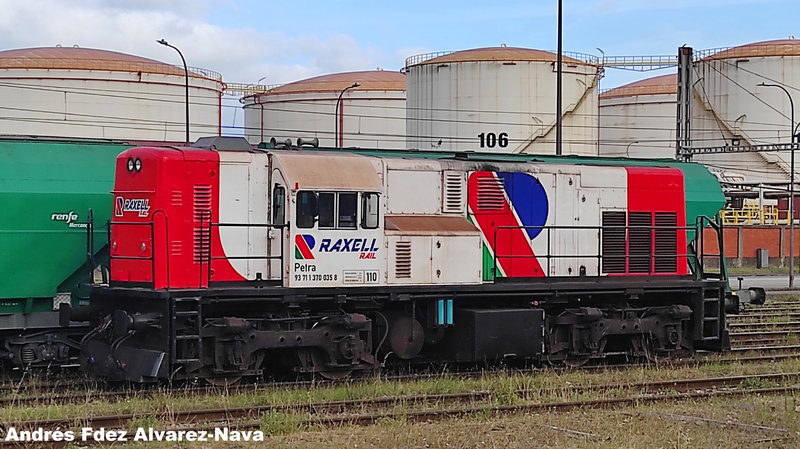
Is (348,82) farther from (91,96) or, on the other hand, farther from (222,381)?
(222,381)

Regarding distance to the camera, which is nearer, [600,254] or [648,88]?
[600,254]

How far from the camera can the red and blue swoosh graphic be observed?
1538cm

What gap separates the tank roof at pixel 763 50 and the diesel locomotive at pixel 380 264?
4044 cm

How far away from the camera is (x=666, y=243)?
1702cm

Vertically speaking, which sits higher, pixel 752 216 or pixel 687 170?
pixel 687 170

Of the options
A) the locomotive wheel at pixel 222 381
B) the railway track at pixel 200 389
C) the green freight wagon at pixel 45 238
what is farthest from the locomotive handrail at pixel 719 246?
the green freight wagon at pixel 45 238

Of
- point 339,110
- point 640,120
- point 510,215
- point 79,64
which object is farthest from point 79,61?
point 510,215

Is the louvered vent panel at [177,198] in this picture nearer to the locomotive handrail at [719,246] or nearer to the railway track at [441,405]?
the railway track at [441,405]

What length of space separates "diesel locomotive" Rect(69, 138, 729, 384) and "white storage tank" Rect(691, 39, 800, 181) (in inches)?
1526

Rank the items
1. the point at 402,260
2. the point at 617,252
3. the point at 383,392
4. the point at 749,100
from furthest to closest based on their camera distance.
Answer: the point at 749,100 < the point at 617,252 < the point at 402,260 < the point at 383,392

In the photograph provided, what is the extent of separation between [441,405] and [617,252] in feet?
17.9

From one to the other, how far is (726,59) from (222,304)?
46.8m

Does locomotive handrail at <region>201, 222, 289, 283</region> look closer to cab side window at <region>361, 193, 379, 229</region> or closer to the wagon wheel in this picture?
cab side window at <region>361, 193, 379, 229</region>

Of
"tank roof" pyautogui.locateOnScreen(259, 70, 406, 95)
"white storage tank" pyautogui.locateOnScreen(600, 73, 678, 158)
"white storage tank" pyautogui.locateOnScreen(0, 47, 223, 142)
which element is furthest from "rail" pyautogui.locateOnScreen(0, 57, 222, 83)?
"white storage tank" pyautogui.locateOnScreen(600, 73, 678, 158)
